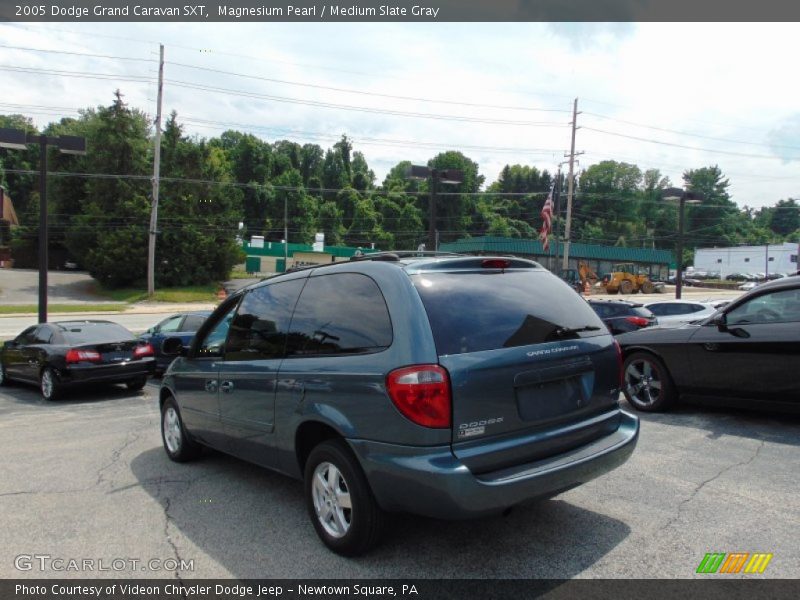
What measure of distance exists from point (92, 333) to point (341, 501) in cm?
918

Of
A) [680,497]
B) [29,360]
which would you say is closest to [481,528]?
[680,497]

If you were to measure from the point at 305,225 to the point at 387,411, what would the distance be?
83507 millimetres

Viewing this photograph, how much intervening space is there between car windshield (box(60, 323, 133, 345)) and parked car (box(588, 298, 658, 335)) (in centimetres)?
999

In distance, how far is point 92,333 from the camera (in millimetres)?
10922

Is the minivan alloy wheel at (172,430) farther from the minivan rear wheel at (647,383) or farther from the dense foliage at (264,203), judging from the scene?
the dense foliage at (264,203)

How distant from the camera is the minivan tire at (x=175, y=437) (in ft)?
18.5

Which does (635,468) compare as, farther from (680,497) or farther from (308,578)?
(308,578)

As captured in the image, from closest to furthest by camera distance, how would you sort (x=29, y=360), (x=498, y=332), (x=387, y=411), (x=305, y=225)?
(x=387, y=411) → (x=498, y=332) → (x=29, y=360) → (x=305, y=225)

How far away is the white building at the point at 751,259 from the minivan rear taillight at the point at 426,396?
101 metres

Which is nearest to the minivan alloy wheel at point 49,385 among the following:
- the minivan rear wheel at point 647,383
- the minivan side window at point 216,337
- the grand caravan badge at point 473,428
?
the minivan side window at point 216,337

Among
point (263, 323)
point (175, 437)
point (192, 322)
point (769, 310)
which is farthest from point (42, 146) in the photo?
point (769, 310)

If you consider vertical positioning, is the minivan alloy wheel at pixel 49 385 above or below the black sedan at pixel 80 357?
below

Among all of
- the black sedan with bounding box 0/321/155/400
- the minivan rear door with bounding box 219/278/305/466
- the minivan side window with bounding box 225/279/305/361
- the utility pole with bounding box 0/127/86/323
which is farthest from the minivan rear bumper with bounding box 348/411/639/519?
the utility pole with bounding box 0/127/86/323

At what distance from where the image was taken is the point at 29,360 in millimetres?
11055
